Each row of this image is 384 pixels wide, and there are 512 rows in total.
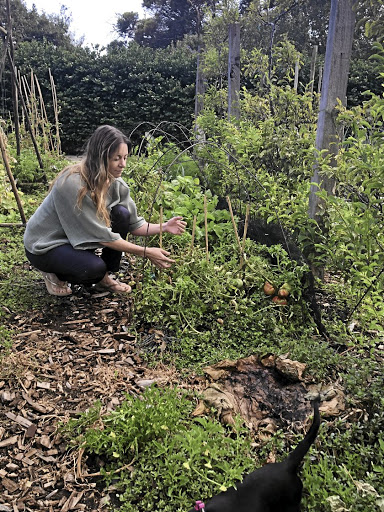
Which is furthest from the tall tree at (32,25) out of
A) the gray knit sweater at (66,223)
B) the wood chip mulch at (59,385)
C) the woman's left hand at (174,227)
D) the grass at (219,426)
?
the grass at (219,426)

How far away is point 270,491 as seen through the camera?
1.62m

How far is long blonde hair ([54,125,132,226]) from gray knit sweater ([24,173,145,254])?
4cm

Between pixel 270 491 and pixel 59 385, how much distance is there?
1.36 metres

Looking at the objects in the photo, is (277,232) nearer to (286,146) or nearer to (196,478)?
(286,146)

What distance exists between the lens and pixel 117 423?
200 cm

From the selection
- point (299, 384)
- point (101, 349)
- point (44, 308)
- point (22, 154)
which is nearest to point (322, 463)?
point (299, 384)

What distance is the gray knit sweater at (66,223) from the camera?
293 cm

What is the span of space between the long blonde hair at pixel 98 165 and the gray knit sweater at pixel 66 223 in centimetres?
4

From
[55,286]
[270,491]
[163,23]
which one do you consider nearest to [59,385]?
[55,286]

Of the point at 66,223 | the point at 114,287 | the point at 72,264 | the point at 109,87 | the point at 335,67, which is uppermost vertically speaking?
the point at 109,87

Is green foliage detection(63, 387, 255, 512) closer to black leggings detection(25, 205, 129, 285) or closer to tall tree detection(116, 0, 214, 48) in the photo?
black leggings detection(25, 205, 129, 285)

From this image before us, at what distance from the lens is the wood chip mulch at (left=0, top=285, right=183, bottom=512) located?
1849mm

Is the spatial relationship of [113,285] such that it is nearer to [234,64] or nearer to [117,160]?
[117,160]

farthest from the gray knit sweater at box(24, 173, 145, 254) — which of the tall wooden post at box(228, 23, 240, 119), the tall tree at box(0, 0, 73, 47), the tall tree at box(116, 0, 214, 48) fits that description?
the tall tree at box(116, 0, 214, 48)
